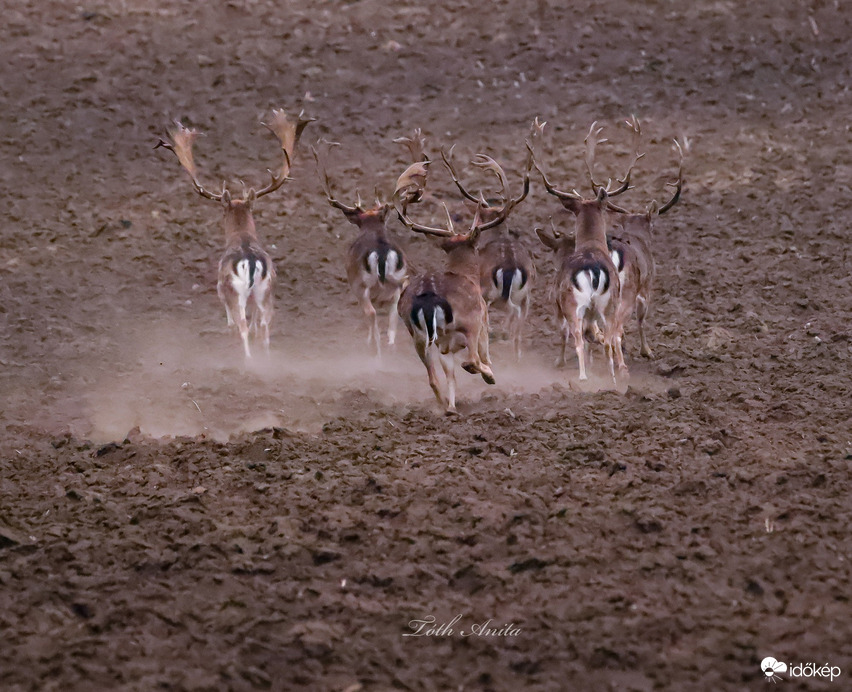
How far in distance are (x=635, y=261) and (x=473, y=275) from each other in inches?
66.7

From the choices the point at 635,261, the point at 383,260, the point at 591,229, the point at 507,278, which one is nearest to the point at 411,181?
the point at 383,260

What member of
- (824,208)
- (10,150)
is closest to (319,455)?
(824,208)

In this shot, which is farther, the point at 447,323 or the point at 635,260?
the point at 635,260

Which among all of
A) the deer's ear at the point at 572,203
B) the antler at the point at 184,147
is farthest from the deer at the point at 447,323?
the antler at the point at 184,147

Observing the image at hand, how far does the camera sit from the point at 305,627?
5.49 metres

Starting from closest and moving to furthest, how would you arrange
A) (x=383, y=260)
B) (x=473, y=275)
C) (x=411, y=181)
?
(x=473, y=275) < (x=411, y=181) < (x=383, y=260)

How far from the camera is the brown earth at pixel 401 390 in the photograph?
5.46 metres

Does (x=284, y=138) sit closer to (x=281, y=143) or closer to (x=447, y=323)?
(x=281, y=143)

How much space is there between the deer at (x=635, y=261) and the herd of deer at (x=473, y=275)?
12 millimetres

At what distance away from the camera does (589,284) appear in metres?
9.34

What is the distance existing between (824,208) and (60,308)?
840cm

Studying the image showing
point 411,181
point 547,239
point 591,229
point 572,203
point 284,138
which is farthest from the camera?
point 284,138

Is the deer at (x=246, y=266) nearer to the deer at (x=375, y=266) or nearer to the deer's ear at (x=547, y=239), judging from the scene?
the deer at (x=375, y=266)

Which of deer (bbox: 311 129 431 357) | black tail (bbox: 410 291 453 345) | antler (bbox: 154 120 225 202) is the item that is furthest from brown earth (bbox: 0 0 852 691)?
antler (bbox: 154 120 225 202)
